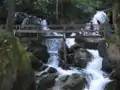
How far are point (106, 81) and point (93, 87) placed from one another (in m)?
0.61

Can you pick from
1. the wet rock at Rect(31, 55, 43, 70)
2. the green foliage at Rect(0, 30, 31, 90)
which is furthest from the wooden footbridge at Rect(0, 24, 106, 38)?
the green foliage at Rect(0, 30, 31, 90)

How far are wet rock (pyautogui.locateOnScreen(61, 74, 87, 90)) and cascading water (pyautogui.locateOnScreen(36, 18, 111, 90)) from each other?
31 centimetres

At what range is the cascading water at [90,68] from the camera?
1238cm

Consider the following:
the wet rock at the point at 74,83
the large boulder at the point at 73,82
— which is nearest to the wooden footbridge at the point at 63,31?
the large boulder at the point at 73,82

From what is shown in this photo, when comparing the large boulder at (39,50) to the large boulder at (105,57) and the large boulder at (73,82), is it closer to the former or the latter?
the large boulder at (105,57)

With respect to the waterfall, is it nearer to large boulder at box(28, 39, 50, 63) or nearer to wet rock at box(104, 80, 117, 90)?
wet rock at box(104, 80, 117, 90)

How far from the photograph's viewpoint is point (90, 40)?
1664cm

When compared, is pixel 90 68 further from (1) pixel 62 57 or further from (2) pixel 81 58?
(1) pixel 62 57

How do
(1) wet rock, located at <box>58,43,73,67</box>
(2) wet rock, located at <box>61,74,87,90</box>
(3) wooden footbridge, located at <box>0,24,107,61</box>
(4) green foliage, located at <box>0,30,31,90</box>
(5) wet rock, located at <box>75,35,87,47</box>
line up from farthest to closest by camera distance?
(3) wooden footbridge, located at <box>0,24,107,61</box>
(5) wet rock, located at <box>75,35,87,47</box>
(1) wet rock, located at <box>58,43,73,67</box>
(2) wet rock, located at <box>61,74,87,90</box>
(4) green foliage, located at <box>0,30,31,90</box>

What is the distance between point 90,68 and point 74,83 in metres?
Answer: 2.99

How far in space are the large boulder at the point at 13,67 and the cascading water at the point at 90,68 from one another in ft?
7.68

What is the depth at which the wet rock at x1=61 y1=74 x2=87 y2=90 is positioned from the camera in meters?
11.4

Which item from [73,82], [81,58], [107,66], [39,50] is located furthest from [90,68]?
[73,82]

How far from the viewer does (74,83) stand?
11430mm
